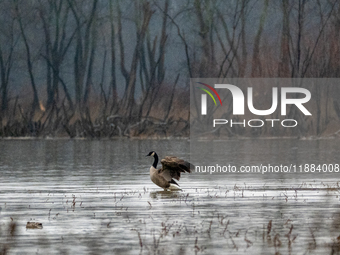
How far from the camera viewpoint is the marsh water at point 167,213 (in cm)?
935

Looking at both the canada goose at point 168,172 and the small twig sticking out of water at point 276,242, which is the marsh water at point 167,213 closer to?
the small twig sticking out of water at point 276,242

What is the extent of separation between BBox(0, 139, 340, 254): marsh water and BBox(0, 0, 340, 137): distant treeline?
2552 centimetres

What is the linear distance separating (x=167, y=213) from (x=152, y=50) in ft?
119

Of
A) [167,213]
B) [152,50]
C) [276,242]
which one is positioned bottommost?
[167,213]

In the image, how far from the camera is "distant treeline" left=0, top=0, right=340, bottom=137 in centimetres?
4709

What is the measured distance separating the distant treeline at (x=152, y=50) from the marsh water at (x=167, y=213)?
25.5 metres

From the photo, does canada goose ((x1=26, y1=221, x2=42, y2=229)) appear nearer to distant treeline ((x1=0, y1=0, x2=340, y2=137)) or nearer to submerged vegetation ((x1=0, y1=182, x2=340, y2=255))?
submerged vegetation ((x1=0, y1=182, x2=340, y2=255))

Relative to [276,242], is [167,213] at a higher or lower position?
lower

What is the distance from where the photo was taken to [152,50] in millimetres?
47906

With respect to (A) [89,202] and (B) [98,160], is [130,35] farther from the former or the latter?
(A) [89,202]

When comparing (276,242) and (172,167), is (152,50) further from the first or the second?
(276,242)
